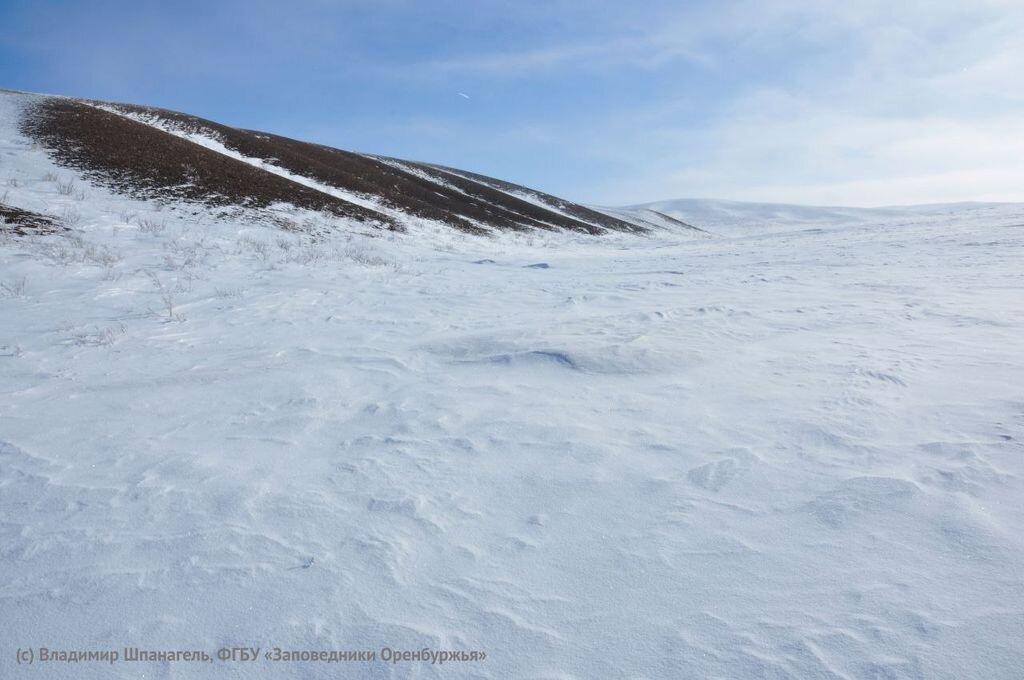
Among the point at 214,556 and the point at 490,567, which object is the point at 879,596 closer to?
the point at 490,567

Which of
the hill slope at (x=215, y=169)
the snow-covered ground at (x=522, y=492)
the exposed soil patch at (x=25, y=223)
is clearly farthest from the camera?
the hill slope at (x=215, y=169)

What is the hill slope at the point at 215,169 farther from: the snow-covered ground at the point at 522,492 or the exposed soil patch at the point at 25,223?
the snow-covered ground at the point at 522,492

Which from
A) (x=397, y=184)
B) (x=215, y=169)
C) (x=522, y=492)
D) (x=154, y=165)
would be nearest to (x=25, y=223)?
(x=154, y=165)

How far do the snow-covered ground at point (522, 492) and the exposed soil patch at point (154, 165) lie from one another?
1238cm

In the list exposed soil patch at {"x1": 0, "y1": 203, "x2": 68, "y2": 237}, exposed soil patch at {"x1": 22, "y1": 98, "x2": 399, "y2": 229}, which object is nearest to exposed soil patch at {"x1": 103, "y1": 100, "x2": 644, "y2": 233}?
exposed soil patch at {"x1": 22, "y1": 98, "x2": 399, "y2": 229}

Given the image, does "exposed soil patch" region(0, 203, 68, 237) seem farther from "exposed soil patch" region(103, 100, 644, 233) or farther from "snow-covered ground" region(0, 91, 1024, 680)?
"exposed soil patch" region(103, 100, 644, 233)

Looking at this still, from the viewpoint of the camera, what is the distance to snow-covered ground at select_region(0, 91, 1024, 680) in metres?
2.19

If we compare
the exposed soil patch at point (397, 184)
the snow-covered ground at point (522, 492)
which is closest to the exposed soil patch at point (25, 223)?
the snow-covered ground at point (522, 492)

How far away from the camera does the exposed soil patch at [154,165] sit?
17719mm

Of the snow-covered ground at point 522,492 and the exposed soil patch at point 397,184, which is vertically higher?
the exposed soil patch at point 397,184

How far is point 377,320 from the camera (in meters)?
7.50

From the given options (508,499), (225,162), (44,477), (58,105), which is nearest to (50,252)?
(44,477)

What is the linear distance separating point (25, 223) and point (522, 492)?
12932 mm

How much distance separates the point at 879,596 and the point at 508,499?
1800 millimetres
